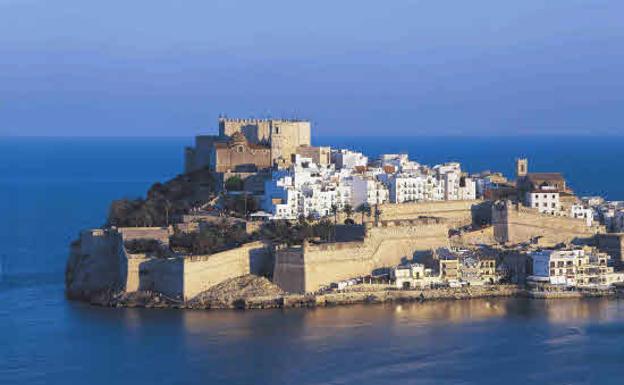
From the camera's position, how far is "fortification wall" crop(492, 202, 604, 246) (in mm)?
32500

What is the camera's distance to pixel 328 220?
3161 centimetres

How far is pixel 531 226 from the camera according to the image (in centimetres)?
3272

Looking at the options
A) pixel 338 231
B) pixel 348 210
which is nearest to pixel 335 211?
pixel 348 210

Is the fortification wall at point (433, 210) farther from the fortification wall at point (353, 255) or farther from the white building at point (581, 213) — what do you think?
the white building at point (581, 213)

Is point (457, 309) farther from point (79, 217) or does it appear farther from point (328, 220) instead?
point (79, 217)

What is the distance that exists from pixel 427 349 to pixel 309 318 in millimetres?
3262

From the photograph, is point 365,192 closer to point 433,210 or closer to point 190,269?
point 433,210

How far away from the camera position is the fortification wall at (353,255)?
2891 cm

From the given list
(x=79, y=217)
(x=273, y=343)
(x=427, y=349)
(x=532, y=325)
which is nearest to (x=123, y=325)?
(x=273, y=343)

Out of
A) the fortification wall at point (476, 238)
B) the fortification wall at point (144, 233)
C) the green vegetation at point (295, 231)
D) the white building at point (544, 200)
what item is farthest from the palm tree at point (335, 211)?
→ the white building at point (544, 200)

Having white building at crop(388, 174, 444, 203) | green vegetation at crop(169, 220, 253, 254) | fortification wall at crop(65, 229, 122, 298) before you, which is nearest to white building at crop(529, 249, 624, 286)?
white building at crop(388, 174, 444, 203)

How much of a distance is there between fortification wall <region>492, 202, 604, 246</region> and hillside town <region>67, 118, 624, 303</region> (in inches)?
0.9

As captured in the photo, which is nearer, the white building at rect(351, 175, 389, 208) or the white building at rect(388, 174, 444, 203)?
the white building at rect(351, 175, 389, 208)

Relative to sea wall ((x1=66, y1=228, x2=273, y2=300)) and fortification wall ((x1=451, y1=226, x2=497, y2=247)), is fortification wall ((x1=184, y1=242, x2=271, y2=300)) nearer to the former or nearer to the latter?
sea wall ((x1=66, y1=228, x2=273, y2=300))
